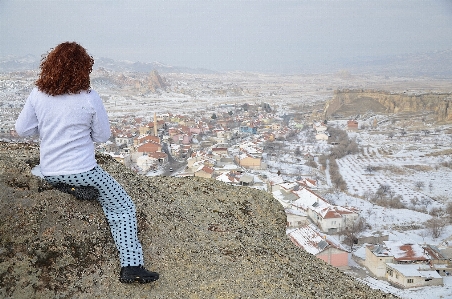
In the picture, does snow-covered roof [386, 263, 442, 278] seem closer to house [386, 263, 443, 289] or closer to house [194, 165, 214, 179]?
house [386, 263, 443, 289]

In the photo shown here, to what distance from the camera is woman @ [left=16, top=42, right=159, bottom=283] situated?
7.58ft

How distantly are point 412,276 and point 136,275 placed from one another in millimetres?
11811

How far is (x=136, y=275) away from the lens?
234cm

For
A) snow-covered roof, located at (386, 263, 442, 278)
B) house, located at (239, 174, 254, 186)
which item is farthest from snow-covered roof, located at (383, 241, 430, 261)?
house, located at (239, 174, 254, 186)

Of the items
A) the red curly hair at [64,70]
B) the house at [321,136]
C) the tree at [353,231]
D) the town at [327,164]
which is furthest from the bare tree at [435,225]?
the house at [321,136]

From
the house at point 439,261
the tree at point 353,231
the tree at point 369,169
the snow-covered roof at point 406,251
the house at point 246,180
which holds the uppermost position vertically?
the house at point 246,180

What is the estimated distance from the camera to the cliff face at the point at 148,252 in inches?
89.7

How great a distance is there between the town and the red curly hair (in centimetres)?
236

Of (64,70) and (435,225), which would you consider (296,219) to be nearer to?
(435,225)

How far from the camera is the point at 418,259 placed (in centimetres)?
1308

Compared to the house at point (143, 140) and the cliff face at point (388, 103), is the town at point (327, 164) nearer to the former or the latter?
the house at point (143, 140)

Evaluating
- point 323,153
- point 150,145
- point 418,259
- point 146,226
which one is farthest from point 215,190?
point 323,153

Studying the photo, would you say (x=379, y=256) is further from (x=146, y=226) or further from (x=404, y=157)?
(x=404, y=157)

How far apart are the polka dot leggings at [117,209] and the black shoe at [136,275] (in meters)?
0.03
